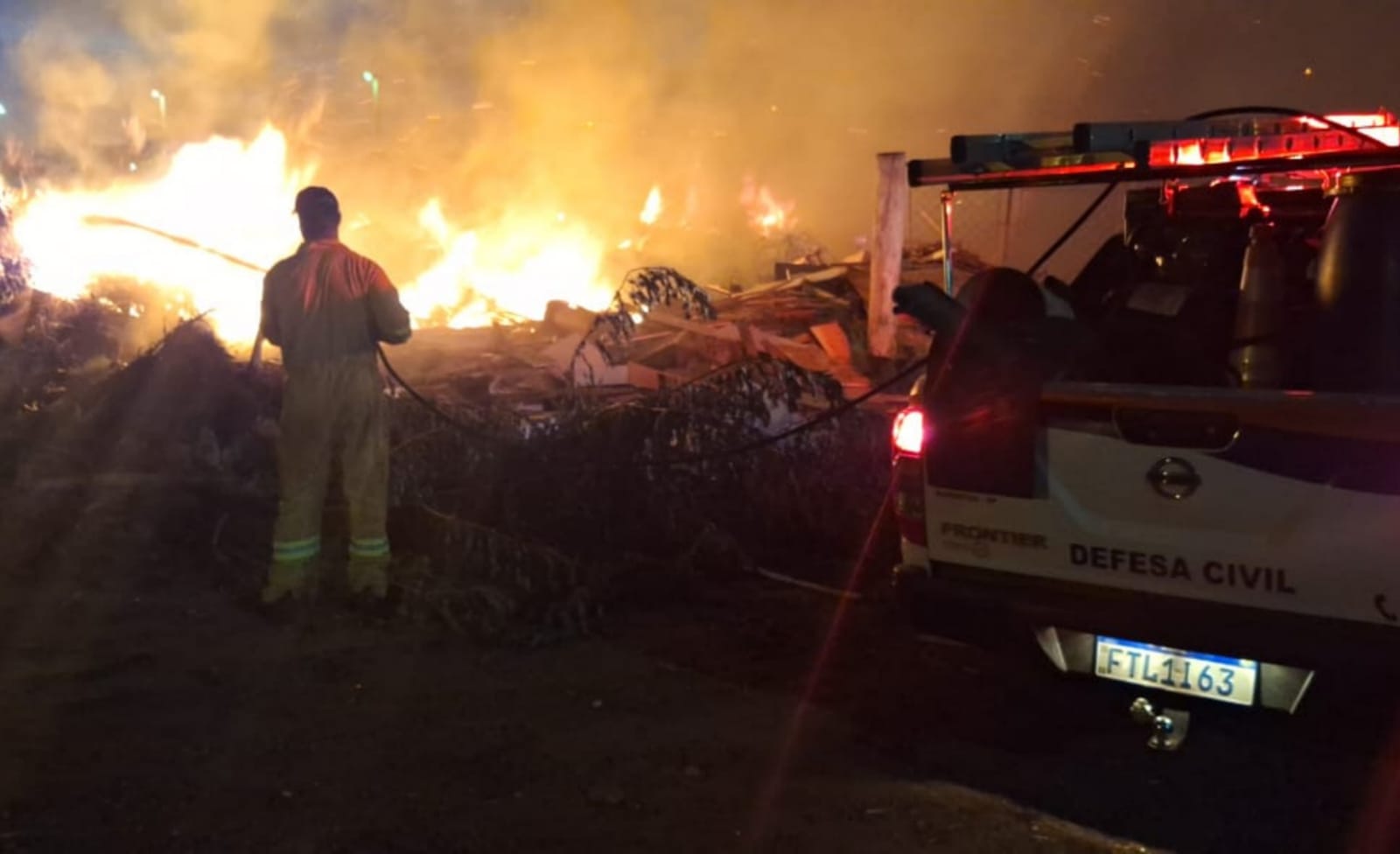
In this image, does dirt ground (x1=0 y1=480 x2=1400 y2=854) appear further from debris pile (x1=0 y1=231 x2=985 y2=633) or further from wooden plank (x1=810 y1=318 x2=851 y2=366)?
wooden plank (x1=810 y1=318 x2=851 y2=366)

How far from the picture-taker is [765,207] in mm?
19766

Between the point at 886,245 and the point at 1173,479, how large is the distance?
7760 mm

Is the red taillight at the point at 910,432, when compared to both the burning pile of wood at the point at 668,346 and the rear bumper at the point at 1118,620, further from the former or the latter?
the burning pile of wood at the point at 668,346

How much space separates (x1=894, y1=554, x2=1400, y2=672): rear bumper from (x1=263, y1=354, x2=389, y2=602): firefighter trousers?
2534 mm

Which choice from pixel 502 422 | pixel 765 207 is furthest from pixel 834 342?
pixel 765 207

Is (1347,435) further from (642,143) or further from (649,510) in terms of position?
(642,143)

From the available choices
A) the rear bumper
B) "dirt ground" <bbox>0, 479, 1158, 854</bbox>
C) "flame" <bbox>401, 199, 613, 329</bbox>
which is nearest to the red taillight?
the rear bumper

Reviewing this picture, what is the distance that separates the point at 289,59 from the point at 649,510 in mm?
20035

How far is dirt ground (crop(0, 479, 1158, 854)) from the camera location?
11.4 feet

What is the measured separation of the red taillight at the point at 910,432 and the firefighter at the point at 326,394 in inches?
97.4

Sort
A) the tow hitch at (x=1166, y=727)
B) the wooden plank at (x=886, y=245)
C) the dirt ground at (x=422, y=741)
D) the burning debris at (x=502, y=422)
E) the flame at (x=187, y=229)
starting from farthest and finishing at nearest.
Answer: the flame at (x=187, y=229), the wooden plank at (x=886, y=245), the burning debris at (x=502, y=422), the tow hitch at (x=1166, y=727), the dirt ground at (x=422, y=741)

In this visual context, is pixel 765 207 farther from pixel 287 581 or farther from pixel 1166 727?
pixel 1166 727

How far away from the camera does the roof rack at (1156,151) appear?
381cm

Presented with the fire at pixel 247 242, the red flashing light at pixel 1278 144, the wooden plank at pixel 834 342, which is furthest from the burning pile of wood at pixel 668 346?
the red flashing light at pixel 1278 144
